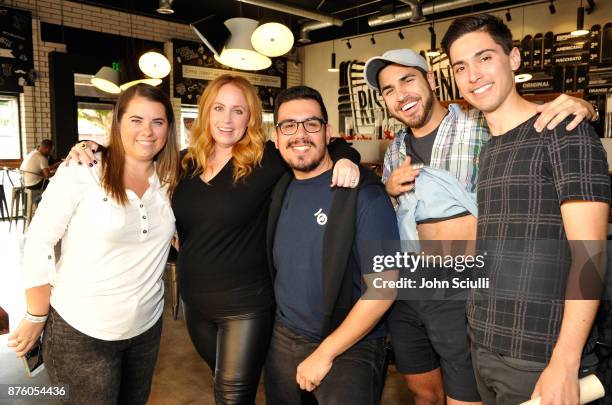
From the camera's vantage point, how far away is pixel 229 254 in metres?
1.93

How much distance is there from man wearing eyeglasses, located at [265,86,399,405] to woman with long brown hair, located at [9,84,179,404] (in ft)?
1.69

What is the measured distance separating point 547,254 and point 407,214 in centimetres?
66

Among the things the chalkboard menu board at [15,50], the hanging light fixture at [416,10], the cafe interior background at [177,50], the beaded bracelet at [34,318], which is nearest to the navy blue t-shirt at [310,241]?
the beaded bracelet at [34,318]

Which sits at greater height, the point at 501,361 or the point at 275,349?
the point at 501,361

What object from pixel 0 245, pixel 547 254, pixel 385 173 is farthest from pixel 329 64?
pixel 547 254

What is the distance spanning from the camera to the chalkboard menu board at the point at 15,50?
8750mm

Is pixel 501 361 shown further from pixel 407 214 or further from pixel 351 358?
pixel 407 214

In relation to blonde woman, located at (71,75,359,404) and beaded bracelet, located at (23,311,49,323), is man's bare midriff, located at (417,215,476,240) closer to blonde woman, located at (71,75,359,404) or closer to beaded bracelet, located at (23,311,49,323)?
blonde woman, located at (71,75,359,404)

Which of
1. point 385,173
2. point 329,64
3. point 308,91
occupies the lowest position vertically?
point 385,173

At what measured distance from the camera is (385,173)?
87.8 inches

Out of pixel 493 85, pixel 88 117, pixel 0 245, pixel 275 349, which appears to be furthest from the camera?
pixel 88 117

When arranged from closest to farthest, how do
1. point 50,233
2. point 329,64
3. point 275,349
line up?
point 50,233
point 275,349
point 329,64

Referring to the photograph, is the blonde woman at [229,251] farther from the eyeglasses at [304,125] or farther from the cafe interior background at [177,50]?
the cafe interior background at [177,50]

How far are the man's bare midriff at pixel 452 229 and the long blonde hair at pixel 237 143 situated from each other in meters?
0.77
